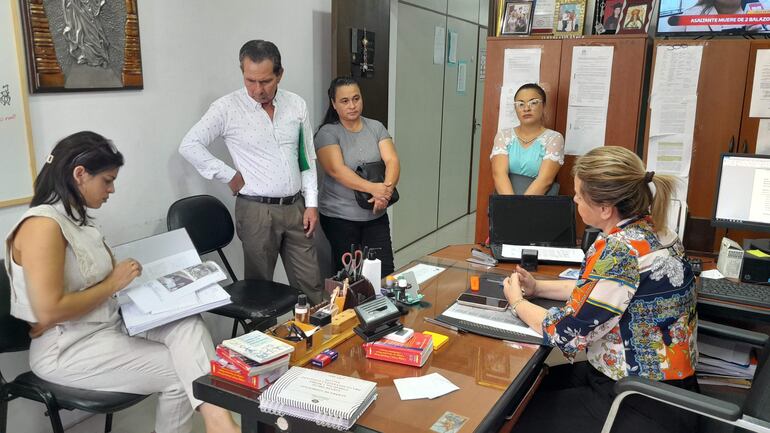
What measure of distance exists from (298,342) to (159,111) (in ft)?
5.44

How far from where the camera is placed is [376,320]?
1739 millimetres

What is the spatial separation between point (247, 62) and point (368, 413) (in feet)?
6.27

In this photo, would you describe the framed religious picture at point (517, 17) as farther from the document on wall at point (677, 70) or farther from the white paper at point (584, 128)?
the document on wall at point (677, 70)

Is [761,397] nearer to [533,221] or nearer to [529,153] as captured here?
[533,221]

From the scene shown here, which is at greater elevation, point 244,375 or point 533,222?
point 533,222

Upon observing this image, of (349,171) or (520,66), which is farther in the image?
(520,66)

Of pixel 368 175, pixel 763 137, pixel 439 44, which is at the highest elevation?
pixel 439 44

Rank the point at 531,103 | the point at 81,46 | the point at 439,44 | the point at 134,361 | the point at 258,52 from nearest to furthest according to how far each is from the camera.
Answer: the point at 134,361 < the point at 81,46 < the point at 258,52 < the point at 531,103 < the point at 439,44

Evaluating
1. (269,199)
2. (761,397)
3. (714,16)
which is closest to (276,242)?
(269,199)

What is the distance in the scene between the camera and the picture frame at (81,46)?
7.40 feet

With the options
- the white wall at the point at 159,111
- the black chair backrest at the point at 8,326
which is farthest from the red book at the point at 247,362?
the white wall at the point at 159,111

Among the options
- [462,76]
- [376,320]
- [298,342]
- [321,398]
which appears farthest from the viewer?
[462,76]

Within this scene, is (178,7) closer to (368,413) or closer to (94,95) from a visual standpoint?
(94,95)

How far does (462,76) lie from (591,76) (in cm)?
261
